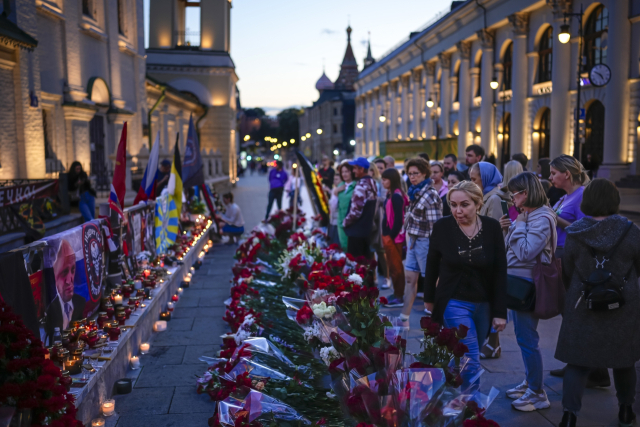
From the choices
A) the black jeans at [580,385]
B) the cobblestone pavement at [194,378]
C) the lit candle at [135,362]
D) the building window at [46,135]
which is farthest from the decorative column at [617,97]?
the lit candle at [135,362]

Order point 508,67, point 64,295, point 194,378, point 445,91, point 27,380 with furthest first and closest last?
1. point 445,91
2. point 508,67
3. point 194,378
4. point 64,295
5. point 27,380

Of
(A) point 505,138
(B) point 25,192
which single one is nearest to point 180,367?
(B) point 25,192

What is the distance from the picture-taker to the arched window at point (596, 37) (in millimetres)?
23734

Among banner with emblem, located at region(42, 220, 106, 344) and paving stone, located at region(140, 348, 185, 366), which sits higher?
banner with emblem, located at region(42, 220, 106, 344)

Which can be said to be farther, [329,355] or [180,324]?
[180,324]

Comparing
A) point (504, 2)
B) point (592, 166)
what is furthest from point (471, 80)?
point (592, 166)

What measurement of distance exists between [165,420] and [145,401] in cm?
51

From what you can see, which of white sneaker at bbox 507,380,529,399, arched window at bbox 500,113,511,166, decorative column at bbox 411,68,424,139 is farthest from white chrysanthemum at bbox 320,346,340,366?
decorative column at bbox 411,68,424,139

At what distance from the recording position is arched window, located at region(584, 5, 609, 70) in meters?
23.7

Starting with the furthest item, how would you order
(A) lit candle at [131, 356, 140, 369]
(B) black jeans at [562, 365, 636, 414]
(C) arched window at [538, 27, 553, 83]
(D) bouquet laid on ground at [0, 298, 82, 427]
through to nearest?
(C) arched window at [538, 27, 553, 83]
(A) lit candle at [131, 356, 140, 369]
(B) black jeans at [562, 365, 636, 414]
(D) bouquet laid on ground at [0, 298, 82, 427]

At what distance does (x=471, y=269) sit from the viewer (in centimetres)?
436

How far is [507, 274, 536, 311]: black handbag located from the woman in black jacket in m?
0.37

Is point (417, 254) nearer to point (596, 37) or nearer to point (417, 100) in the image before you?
point (596, 37)

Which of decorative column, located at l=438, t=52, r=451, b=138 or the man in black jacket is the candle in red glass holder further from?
decorative column, located at l=438, t=52, r=451, b=138
